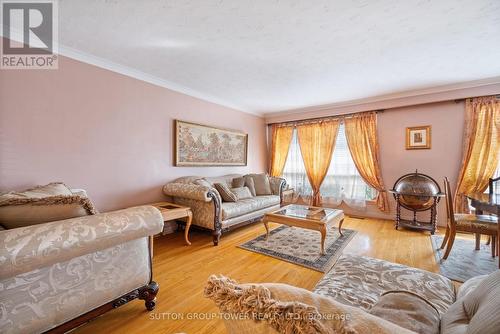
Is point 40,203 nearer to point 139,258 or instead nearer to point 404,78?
point 139,258

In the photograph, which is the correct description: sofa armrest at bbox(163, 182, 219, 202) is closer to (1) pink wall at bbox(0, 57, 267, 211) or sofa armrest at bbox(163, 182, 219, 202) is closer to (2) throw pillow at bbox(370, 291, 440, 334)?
(1) pink wall at bbox(0, 57, 267, 211)

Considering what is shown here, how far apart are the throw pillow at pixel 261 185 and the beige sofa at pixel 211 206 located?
55cm

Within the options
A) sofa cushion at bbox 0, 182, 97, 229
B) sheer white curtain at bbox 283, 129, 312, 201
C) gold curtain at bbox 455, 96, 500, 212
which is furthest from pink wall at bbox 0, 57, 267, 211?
gold curtain at bbox 455, 96, 500, 212

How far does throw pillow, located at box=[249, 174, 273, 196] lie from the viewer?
444 cm

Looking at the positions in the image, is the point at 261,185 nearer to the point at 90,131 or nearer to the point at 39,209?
A: the point at 90,131

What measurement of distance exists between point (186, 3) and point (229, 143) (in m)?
2.92

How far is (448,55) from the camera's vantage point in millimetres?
2555

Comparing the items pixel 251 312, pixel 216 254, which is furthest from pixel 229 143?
pixel 251 312

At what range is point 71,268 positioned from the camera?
1.22 metres

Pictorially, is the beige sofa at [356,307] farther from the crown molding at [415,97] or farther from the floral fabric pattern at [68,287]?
the crown molding at [415,97]

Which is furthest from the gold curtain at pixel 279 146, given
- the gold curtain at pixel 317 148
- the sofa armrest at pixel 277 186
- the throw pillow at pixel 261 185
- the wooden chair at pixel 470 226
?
the wooden chair at pixel 470 226

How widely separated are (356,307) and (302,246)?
2139 mm

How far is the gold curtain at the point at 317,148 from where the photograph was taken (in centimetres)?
477

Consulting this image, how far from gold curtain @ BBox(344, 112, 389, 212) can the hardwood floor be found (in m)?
0.76
